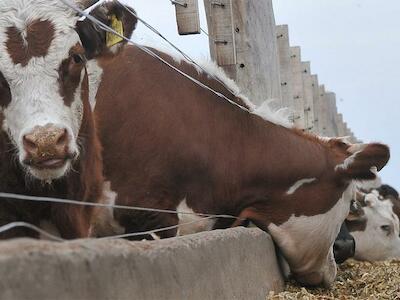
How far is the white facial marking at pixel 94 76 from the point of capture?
5.18 meters

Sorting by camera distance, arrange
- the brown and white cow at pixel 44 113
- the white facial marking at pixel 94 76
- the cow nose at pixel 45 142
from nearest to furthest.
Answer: the cow nose at pixel 45 142 → the brown and white cow at pixel 44 113 → the white facial marking at pixel 94 76

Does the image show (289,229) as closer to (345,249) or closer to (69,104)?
(345,249)

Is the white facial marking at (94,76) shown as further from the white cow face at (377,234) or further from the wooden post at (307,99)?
the wooden post at (307,99)

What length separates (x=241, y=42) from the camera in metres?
6.84

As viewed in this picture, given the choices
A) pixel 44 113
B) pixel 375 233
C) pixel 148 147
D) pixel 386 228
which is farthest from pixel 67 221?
pixel 386 228

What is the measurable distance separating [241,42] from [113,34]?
91.8 inches

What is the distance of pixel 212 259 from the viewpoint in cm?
357

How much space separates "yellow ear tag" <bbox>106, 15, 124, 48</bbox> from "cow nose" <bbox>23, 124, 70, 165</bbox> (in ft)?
3.85

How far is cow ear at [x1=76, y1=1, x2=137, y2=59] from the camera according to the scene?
4461mm

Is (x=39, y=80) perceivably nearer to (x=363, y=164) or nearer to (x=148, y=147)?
(x=148, y=147)

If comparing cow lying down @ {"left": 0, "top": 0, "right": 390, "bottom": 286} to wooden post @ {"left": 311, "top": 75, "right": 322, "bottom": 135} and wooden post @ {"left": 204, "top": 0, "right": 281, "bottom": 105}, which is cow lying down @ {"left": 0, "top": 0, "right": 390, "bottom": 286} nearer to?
wooden post @ {"left": 204, "top": 0, "right": 281, "bottom": 105}

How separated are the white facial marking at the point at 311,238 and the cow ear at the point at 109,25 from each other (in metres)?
2.00

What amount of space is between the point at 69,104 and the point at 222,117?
207 cm

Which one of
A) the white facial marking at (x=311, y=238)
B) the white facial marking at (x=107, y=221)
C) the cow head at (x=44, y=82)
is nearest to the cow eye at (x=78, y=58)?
the cow head at (x=44, y=82)
